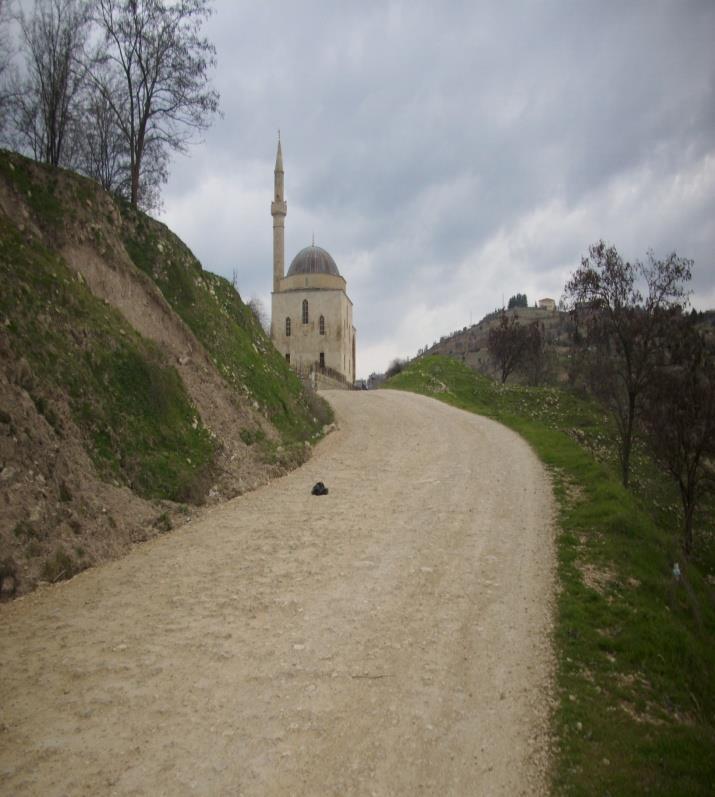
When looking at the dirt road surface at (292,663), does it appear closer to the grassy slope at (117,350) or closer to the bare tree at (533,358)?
the grassy slope at (117,350)

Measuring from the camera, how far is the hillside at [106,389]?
29.9ft

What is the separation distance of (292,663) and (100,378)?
8.02m

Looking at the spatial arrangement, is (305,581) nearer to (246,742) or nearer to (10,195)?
(246,742)

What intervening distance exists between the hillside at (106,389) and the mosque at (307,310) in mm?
37050

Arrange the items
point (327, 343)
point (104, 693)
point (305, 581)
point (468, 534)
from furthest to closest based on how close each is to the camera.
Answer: point (327, 343)
point (468, 534)
point (305, 581)
point (104, 693)

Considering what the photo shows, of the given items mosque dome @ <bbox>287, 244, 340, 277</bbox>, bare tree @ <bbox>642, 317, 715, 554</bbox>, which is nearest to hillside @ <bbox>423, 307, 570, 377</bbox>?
mosque dome @ <bbox>287, 244, 340, 277</bbox>

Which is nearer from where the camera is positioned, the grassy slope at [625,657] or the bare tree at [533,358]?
the grassy slope at [625,657]

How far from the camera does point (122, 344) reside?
43.8 ft

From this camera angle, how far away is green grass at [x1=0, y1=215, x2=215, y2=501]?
10812mm

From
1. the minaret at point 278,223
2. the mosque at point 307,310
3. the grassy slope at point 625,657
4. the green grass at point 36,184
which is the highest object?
the minaret at point 278,223

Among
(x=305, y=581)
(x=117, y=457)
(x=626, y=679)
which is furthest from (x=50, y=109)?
(x=626, y=679)

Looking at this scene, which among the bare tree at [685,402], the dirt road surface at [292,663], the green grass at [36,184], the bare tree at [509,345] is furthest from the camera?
the bare tree at [509,345]

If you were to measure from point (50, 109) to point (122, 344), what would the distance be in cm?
799

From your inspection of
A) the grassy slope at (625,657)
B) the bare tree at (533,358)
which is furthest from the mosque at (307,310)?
the grassy slope at (625,657)
